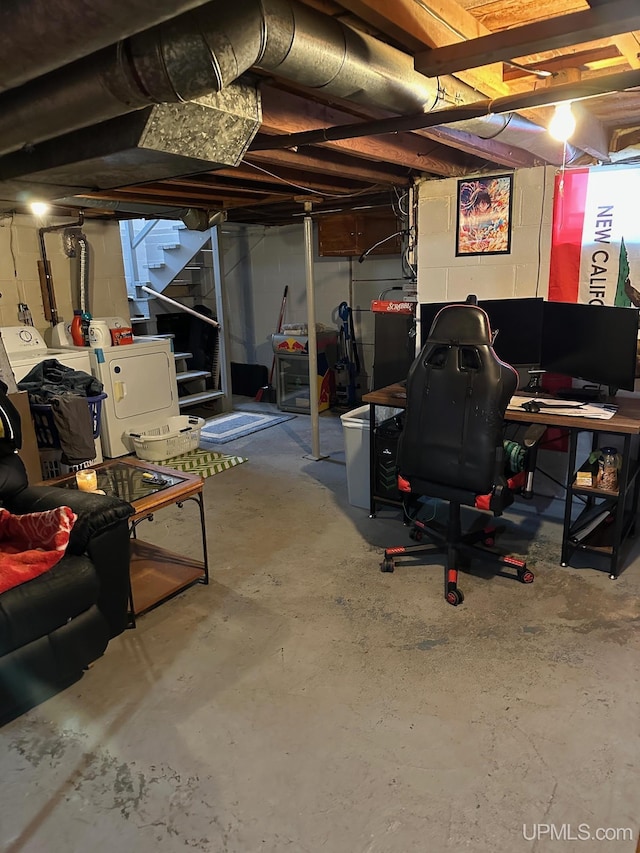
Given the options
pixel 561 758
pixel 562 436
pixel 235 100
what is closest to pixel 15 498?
pixel 235 100

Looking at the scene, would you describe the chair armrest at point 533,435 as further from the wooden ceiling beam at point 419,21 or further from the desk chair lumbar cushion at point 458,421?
the wooden ceiling beam at point 419,21

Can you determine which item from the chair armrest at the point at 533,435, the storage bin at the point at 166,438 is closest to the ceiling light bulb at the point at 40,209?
the storage bin at the point at 166,438

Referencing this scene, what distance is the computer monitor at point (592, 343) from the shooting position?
2.93m

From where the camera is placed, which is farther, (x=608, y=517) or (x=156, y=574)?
(x=608, y=517)

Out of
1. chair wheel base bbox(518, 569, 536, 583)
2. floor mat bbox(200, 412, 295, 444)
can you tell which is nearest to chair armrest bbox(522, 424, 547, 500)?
chair wheel base bbox(518, 569, 536, 583)

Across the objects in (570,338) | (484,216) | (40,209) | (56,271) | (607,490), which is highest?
(40,209)

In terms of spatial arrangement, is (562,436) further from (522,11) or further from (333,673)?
(522,11)

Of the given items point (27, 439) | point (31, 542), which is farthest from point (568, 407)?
point (27, 439)

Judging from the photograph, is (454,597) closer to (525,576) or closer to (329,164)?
(525,576)

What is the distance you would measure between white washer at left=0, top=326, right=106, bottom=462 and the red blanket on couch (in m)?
2.04

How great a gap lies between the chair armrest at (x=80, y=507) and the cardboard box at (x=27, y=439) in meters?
0.88

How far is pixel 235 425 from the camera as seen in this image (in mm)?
6039

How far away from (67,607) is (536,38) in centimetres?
231

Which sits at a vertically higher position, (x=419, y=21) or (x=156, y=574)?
(x=419, y=21)
